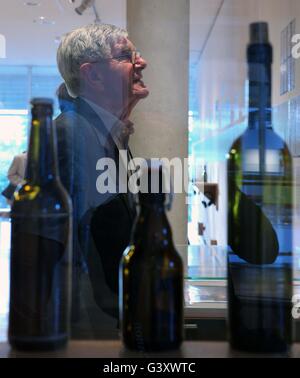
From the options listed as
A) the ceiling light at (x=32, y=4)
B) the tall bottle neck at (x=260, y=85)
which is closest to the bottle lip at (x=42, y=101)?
the tall bottle neck at (x=260, y=85)

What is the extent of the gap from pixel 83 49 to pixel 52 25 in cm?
14

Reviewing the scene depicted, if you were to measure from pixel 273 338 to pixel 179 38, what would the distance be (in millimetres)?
430

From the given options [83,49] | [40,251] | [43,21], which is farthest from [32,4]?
[40,251]

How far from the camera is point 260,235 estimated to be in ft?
2.47

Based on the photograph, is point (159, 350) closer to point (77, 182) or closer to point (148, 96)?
point (77, 182)

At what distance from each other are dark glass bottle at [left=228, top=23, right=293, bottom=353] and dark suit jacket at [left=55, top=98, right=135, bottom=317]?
0.14m

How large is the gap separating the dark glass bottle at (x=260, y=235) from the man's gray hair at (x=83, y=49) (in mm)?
186

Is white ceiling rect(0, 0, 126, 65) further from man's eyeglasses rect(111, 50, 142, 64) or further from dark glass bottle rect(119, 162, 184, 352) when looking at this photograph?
dark glass bottle rect(119, 162, 184, 352)

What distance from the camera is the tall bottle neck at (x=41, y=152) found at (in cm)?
71

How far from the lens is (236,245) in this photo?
75 centimetres

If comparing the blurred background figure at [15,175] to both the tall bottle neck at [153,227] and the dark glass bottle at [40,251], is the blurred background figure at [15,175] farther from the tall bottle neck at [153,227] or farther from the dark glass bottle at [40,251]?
the tall bottle neck at [153,227]

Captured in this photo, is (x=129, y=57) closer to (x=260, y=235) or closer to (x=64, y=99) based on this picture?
(x=64, y=99)
